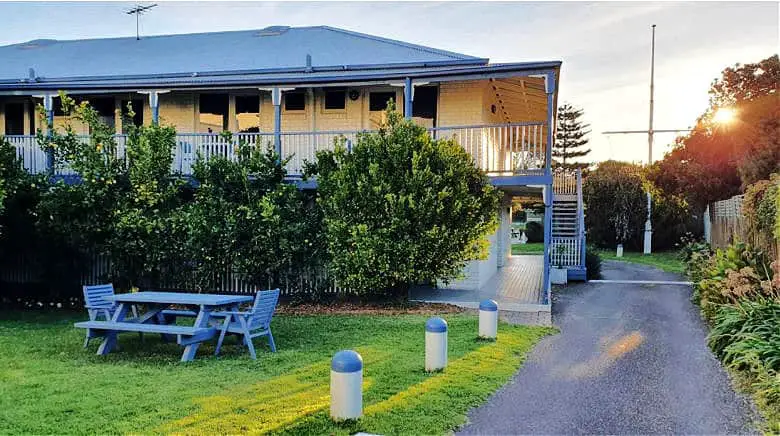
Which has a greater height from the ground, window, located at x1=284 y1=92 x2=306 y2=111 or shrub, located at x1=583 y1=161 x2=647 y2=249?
window, located at x1=284 y1=92 x2=306 y2=111

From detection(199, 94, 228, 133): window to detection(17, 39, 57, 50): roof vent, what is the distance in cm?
975

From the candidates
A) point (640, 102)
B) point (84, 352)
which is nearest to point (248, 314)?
point (84, 352)

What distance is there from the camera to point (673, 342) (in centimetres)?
1047

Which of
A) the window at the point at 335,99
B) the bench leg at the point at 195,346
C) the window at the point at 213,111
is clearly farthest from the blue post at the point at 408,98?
the bench leg at the point at 195,346

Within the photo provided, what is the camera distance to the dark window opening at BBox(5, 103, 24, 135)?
19.7 m

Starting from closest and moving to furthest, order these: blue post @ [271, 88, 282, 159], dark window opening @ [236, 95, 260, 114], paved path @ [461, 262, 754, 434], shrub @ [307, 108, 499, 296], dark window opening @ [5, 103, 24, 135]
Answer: paved path @ [461, 262, 754, 434], shrub @ [307, 108, 499, 296], blue post @ [271, 88, 282, 159], dark window opening @ [236, 95, 260, 114], dark window opening @ [5, 103, 24, 135]

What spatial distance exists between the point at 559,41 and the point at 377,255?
8.99 m

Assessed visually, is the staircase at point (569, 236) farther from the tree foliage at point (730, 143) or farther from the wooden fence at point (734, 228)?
the tree foliage at point (730, 143)

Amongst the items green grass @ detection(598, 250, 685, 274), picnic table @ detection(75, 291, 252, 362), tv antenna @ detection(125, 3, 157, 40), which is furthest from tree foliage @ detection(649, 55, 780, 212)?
tv antenna @ detection(125, 3, 157, 40)

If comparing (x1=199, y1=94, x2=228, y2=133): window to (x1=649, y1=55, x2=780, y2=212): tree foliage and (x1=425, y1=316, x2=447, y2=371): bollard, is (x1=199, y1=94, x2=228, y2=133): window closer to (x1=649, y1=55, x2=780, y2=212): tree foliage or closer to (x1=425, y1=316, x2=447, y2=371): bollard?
(x1=425, y1=316, x2=447, y2=371): bollard

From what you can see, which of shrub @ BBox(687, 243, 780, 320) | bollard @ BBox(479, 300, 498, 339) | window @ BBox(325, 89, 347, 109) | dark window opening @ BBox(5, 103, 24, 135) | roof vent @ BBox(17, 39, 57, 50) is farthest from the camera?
roof vent @ BBox(17, 39, 57, 50)

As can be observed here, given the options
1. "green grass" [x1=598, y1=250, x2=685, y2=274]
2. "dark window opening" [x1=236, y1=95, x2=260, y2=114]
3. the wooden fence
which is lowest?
"green grass" [x1=598, y1=250, x2=685, y2=274]

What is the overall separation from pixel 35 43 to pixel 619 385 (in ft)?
81.3

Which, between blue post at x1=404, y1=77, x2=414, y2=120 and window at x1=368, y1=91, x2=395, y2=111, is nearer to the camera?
blue post at x1=404, y1=77, x2=414, y2=120
